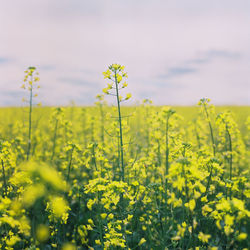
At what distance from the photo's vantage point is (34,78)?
5312 millimetres

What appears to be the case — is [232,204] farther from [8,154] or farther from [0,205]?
[8,154]

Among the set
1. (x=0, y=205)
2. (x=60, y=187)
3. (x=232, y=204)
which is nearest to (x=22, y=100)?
(x=0, y=205)

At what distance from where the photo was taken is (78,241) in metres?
3.84

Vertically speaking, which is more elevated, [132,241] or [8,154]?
[8,154]

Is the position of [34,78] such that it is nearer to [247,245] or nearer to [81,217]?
[81,217]

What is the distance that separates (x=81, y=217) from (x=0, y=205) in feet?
7.57

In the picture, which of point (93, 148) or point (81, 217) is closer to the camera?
point (93, 148)

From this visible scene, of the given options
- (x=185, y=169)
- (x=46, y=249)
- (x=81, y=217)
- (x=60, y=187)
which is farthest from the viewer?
(x=81, y=217)

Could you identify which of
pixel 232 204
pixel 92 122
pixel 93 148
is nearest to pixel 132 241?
pixel 93 148

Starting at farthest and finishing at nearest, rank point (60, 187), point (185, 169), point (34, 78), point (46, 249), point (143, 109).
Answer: point (143, 109) → point (34, 78) → point (46, 249) → point (185, 169) → point (60, 187)

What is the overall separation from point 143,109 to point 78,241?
3.75 meters

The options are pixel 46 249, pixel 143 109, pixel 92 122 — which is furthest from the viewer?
pixel 92 122

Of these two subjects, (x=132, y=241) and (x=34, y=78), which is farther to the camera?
(x=34, y=78)

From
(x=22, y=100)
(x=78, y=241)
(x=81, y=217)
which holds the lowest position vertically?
(x=78, y=241)
